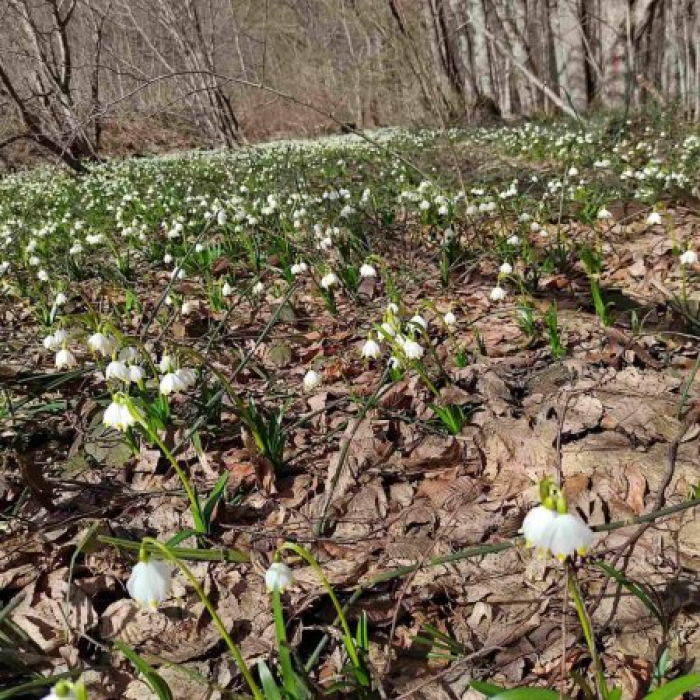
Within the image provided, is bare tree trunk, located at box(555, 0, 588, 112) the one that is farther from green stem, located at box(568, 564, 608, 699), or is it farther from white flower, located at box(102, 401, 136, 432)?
green stem, located at box(568, 564, 608, 699)

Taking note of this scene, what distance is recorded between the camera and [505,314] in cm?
339

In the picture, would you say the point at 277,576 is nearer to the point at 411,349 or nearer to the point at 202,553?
the point at 202,553

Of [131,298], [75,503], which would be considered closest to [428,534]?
[75,503]

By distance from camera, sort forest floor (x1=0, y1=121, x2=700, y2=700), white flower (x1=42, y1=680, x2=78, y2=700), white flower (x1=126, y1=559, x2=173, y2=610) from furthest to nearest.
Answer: forest floor (x1=0, y1=121, x2=700, y2=700), white flower (x1=126, y1=559, x2=173, y2=610), white flower (x1=42, y1=680, x2=78, y2=700)

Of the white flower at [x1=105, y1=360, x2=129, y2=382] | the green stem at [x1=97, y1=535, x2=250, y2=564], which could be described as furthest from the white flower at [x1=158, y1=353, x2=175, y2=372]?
the green stem at [x1=97, y1=535, x2=250, y2=564]

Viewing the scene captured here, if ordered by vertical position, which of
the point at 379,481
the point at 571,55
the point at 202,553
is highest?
the point at 571,55

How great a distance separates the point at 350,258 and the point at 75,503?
8.37ft

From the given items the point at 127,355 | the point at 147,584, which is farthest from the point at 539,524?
the point at 127,355

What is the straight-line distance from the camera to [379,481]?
223 centimetres

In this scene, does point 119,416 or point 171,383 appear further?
point 171,383

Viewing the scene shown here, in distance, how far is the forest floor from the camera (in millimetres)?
1588

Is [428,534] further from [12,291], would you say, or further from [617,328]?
[12,291]

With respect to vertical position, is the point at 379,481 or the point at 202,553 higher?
the point at 202,553

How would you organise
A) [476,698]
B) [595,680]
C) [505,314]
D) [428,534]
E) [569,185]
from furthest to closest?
[569,185], [505,314], [428,534], [476,698], [595,680]
